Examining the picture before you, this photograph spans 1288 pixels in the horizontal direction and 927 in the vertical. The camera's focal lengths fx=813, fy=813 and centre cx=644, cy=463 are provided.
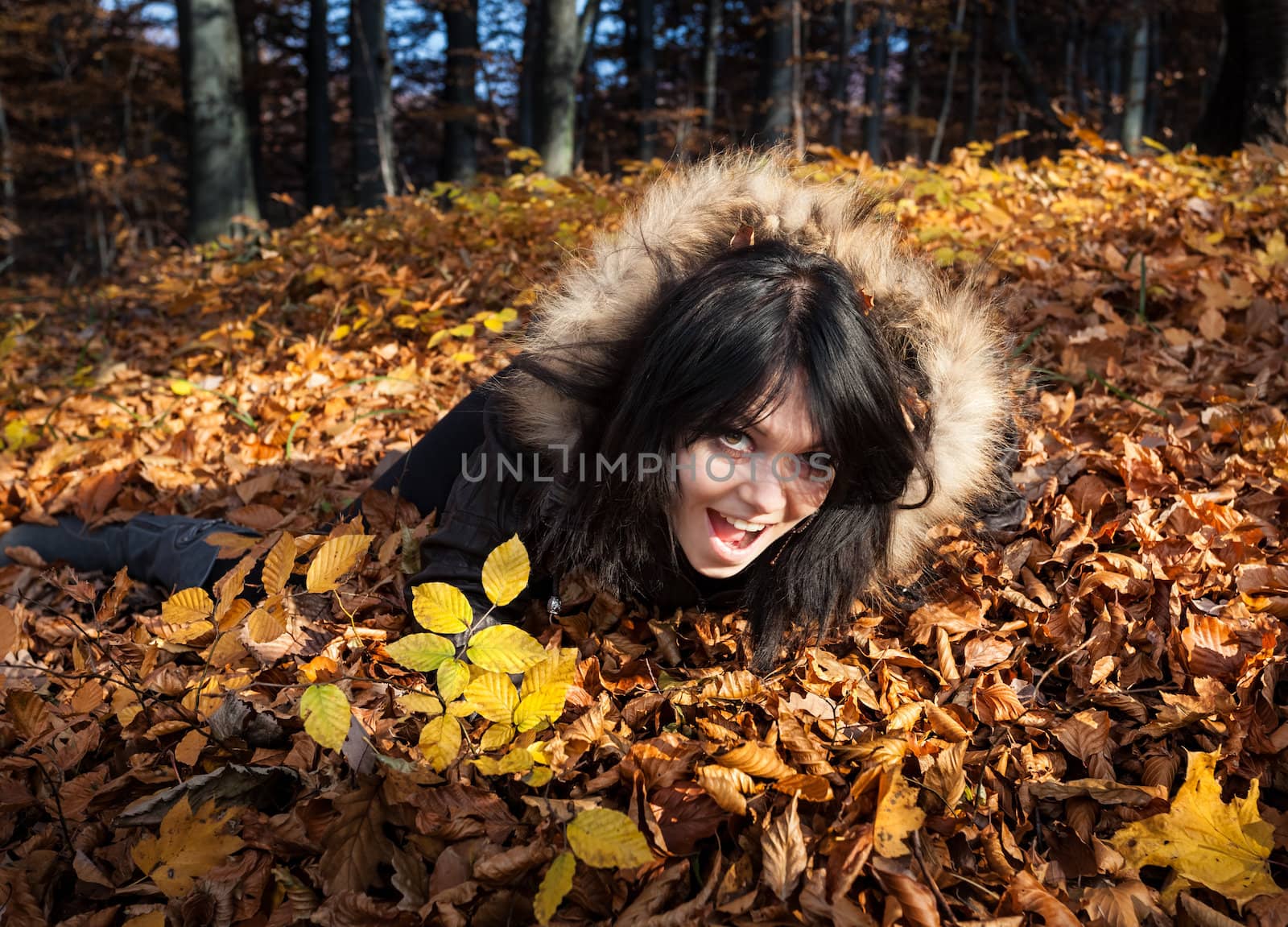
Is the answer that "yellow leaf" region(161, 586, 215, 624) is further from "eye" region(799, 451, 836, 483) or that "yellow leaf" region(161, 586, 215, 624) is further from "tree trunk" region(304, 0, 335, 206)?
"tree trunk" region(304, 0, 335, 206)

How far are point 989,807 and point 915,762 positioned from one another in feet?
0.49

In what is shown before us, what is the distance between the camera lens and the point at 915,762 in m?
1.61

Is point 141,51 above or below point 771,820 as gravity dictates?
above

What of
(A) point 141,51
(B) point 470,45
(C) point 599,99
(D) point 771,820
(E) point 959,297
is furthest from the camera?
(C) point 599,99

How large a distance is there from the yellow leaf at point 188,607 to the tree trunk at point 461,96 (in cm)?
1063

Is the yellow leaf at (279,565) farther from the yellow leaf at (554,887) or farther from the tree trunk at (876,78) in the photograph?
the tree trunk at (876,78)

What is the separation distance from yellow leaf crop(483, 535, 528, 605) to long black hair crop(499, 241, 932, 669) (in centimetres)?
33

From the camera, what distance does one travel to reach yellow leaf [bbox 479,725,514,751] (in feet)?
4.83

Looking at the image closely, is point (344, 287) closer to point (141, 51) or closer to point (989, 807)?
point (989, 807)

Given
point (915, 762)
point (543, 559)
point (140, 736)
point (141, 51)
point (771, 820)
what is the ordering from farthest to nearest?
point (141, 51) < point (543, 559) < point (140, 736) < point (915, 762) < point (771, 820)

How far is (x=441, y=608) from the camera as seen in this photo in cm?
147

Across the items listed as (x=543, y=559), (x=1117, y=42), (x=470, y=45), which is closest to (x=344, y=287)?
(x=543, y=559)

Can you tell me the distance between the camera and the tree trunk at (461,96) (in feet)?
38.2

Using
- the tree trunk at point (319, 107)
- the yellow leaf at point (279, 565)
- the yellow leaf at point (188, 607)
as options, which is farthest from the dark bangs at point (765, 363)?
the tree trunk at point (319, 107)
